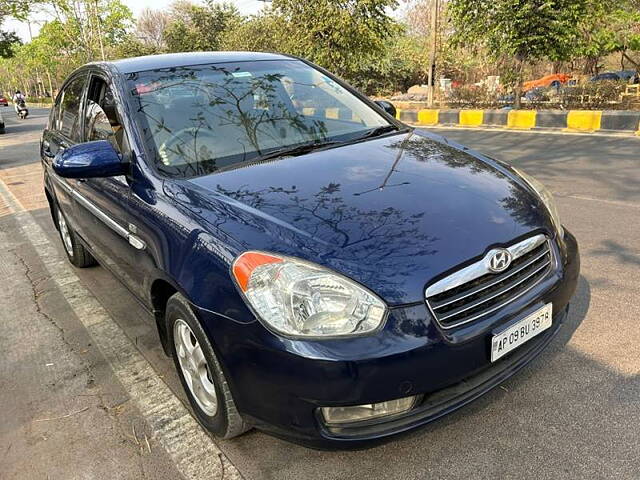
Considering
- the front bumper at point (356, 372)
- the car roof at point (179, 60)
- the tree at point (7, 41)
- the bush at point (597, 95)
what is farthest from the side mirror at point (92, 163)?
the tree at point (7, 41)

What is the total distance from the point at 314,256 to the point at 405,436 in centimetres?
72

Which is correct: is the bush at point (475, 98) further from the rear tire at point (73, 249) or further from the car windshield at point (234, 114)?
the rear tire at point (73, 249)

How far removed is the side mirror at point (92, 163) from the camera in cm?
269

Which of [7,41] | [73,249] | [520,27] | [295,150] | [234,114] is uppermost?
[7,41]

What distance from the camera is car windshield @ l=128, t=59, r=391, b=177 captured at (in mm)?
2748

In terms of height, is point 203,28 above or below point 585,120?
above

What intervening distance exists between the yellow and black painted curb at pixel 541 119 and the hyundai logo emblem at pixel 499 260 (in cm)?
924

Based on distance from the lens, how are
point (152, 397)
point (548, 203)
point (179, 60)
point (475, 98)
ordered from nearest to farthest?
point (548, 203) → point (152, 397) → point (179, 60) → point (475, 98)

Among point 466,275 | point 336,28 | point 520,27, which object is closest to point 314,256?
point 466,275

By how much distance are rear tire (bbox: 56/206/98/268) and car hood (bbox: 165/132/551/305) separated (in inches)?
98.2

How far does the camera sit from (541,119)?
1179 centimetres

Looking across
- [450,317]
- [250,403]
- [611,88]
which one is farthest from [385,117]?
[611,88]

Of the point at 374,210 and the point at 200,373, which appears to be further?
the point at 200,373

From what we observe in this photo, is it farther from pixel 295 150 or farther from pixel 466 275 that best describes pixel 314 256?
pixel 295 150
